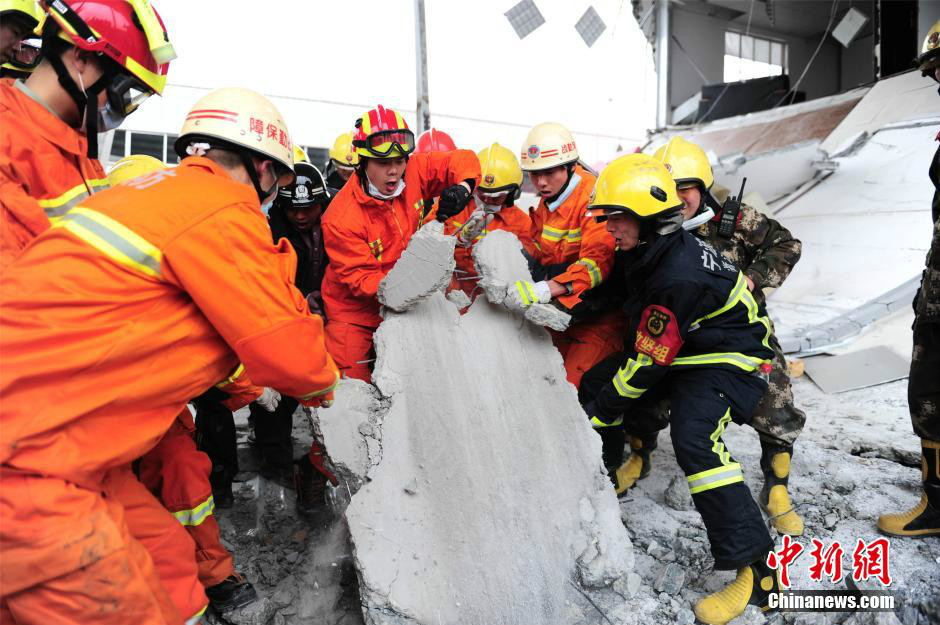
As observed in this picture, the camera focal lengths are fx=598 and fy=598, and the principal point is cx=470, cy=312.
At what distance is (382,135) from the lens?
10.9 feet

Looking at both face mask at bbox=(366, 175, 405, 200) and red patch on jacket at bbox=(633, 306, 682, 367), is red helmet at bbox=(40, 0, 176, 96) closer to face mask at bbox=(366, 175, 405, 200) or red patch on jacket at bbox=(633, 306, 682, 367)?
face mask at bbox=(366, 175, 405, 200)

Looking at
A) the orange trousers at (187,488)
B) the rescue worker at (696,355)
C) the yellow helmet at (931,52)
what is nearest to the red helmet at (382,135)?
Result: the rescue worker at (696,355)

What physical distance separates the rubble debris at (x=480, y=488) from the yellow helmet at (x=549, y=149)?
1380mm

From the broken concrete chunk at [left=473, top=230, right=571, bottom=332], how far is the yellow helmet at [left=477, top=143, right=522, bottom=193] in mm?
1522

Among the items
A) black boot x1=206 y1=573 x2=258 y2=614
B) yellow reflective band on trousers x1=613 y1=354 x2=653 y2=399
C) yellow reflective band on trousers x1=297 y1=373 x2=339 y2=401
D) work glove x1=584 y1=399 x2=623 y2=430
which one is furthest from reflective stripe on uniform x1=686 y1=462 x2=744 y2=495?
black boot x1=206 y1=573 x2=258 y2=614

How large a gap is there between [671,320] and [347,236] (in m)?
1.87

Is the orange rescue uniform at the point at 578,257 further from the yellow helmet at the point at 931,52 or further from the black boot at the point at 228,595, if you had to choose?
the black boot at the point at 228,595

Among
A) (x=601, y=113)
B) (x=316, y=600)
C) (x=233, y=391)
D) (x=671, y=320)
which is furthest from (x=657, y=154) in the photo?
(x=601, y=113)

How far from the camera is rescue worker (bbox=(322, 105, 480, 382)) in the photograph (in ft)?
11.0

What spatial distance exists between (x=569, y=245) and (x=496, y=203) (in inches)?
45.6

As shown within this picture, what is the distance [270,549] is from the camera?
3.06 meters

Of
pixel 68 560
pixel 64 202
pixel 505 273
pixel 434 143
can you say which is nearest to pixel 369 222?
pixel 505 273

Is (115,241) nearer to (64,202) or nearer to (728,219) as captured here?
(64,202)

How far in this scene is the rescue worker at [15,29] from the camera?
2467 mm
